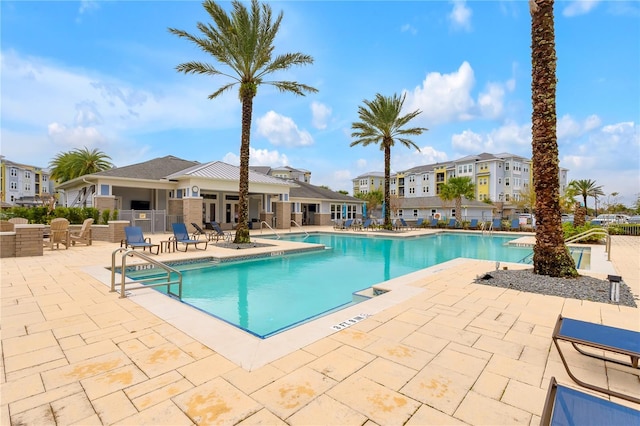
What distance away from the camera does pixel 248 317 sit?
621cm

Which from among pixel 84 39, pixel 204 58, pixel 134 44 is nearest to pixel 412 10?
pixel 204 58

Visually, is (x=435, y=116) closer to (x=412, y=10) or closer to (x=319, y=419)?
(x=412, y=10)

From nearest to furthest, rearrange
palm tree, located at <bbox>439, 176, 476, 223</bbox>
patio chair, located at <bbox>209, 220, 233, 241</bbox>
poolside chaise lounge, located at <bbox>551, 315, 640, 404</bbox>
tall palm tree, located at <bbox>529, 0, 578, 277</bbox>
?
poolside chaise lounge, located at <bbox>551, 315, 640, 404</bbox>
tall palm tree, located at <bbox>529, 0, 578, 277</bbox>
patio chair, located at <bbox>209, 220, 233, 241</bbox>
palm tree, located at <bbox>439, 176, 476, 223</bbox>

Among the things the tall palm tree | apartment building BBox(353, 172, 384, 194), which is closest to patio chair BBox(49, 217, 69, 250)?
the tall palm tree

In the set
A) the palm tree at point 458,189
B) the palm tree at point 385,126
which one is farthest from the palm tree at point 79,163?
the palm tree at point 458,189

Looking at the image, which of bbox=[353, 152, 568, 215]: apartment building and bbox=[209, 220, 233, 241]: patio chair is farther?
bbox=[353, 152, 568, 215]: apartment building

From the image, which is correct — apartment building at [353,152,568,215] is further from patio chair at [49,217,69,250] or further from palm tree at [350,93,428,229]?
patio chair at [49,217,69,250]

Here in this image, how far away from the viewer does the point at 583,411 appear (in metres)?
1.78

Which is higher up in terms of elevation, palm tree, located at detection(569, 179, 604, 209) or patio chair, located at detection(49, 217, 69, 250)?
palm tree, located at detection(569, 179, 604, 209)

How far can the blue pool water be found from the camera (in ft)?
20.9

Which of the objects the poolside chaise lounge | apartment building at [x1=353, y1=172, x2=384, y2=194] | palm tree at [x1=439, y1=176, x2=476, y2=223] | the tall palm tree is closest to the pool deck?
the poolside chaise lounge

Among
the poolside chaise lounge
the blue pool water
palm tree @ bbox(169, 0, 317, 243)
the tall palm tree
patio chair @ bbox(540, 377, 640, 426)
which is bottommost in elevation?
the blue pool water

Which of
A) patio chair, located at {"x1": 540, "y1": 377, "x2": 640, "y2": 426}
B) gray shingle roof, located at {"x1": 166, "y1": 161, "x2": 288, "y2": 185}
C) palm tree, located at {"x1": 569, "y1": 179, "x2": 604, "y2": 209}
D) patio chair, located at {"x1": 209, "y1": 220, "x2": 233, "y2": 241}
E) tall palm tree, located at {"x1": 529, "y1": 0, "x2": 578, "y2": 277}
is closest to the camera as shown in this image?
patio chair, located at {"x1": 540, "y1": 377, "x2": 640, "y2": 426}

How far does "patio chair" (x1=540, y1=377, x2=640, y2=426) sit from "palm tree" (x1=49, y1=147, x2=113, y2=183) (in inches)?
1609
